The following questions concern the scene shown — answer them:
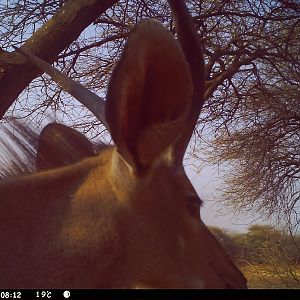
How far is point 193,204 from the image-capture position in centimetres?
229

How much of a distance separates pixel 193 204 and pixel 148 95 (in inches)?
20.7

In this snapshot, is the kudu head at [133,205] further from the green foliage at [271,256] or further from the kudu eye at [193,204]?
the green foliage at [271,256]

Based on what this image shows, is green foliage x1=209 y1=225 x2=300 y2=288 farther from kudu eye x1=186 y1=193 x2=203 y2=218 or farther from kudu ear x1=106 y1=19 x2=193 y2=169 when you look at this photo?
kudu ear x1=106 y1=19 x2=193 y2=169

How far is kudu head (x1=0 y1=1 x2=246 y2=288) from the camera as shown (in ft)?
6.47

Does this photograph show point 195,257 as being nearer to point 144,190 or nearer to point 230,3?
point 144,190

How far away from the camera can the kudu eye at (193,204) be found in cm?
227

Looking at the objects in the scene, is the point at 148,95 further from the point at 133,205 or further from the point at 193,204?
the point at 193,204

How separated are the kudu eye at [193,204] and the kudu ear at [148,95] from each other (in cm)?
29
